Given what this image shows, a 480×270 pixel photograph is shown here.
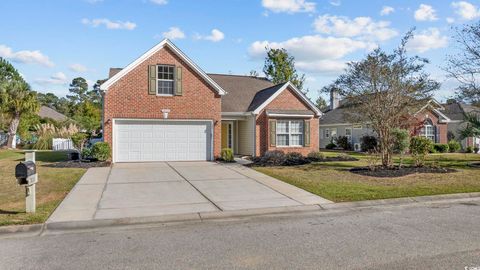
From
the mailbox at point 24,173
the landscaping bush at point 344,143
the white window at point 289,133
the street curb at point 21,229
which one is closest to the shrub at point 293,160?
the white window at point 289,133

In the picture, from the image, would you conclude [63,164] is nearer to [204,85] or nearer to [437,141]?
[204,85]

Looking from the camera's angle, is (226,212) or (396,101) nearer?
(226,212)

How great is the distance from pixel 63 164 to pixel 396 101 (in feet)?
46.3

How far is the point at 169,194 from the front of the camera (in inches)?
393

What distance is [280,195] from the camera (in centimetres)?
985

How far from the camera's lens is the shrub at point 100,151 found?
1686 cm

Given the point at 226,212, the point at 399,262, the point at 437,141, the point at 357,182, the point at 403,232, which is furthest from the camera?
the point at 437,141

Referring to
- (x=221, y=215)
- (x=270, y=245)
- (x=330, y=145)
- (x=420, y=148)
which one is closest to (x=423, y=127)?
(x=330, y=145)

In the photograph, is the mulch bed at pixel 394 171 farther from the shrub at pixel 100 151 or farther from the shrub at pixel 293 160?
the shrub at pixel 100 151

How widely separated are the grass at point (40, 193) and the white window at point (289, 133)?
35.3 ft

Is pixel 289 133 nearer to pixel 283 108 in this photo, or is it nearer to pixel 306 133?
pixel 306 133

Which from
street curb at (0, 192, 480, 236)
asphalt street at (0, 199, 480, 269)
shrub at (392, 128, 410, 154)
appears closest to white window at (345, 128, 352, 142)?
shrub at (392, 128, 410, 154)

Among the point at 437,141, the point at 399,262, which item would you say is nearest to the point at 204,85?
the point at 399,262

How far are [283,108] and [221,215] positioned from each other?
1440 cm
